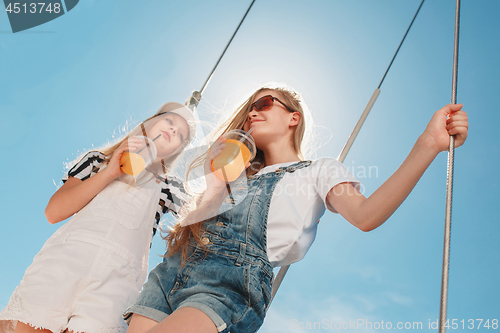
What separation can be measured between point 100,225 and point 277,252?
905mm

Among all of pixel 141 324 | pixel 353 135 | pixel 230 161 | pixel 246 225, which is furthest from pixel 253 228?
pixel 353 135

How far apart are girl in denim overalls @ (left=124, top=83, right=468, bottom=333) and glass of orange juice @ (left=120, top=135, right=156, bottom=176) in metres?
0.41

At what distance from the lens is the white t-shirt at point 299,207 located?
140cm

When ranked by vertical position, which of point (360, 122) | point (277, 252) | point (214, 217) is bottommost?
point (277, 252)

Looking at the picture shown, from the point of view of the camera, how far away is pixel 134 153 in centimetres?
187

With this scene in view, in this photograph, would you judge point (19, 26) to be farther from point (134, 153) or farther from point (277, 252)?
point (277, 252)

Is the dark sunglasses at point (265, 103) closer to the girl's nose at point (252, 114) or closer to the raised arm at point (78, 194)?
Result: the girl's nose at point (252, 114)

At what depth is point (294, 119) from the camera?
198 centimetres

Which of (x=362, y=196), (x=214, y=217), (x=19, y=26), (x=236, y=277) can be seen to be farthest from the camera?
(x=19, y=26)

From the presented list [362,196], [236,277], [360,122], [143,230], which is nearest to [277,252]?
[236,277]

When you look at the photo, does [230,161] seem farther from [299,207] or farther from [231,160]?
[299,207]

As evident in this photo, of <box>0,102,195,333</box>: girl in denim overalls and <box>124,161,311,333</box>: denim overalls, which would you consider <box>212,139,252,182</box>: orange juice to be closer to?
<box>124,161,311,333</box>: denim overalls

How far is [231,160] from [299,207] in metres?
0.37

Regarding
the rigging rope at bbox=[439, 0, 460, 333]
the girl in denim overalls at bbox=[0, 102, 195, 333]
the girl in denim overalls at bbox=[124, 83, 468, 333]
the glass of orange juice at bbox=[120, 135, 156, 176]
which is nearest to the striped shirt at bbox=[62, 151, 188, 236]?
the girl in denim overalls at bbox=[0, 102, 195, 333]
